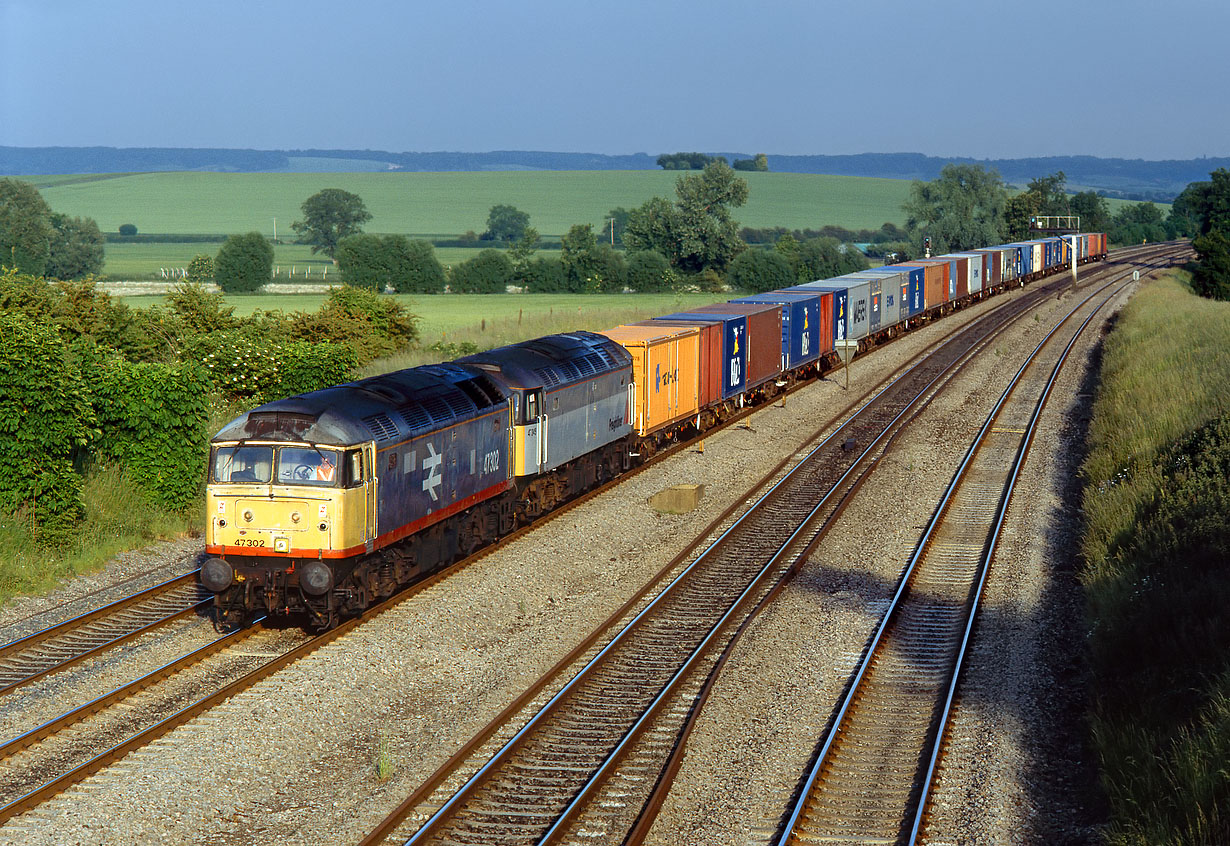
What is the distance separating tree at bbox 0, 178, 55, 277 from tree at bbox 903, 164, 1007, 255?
284 ft

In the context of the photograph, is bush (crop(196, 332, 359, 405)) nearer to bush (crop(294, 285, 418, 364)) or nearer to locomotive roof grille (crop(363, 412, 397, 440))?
bush (crop(294, 285, 418, 364))

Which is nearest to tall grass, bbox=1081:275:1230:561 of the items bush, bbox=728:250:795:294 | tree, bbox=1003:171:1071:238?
bush, bbox=728:250:795:294

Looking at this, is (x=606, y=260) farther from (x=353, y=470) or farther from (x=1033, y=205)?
(x=353, y=470)

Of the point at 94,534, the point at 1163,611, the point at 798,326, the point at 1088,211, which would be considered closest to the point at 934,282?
the point at 798,326

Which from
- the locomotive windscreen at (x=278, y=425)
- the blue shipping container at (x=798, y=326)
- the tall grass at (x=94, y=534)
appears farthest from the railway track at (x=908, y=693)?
the tall grass at (x=94, y=534)

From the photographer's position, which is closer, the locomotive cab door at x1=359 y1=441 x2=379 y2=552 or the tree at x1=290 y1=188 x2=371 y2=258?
the locomotive cab door at x1=359 y1=441 x2=379 y2=552

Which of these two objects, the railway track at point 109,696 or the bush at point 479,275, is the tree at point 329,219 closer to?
the bush at point 479,275

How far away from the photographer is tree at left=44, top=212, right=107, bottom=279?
111m

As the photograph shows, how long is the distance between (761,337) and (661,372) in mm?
9333

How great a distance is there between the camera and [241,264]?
333 feet

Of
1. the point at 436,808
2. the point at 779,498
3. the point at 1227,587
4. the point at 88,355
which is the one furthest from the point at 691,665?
the point at 88,355

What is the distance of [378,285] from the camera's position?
101 metres

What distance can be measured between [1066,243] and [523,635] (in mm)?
105892

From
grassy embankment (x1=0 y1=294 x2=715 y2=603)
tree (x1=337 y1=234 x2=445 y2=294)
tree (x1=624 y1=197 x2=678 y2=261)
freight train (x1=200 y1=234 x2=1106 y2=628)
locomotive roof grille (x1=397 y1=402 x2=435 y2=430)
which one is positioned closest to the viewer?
freight train (x1=200 y1=234 x2=1106 y2=628)
